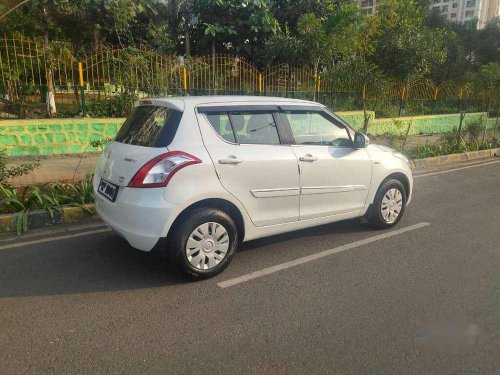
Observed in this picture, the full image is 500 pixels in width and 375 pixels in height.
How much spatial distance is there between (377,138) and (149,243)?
12.0 metres

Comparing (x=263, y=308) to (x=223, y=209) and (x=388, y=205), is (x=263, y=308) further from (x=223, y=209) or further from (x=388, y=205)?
(x=388, y=205)

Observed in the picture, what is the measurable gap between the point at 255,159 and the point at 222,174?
15.1 inches

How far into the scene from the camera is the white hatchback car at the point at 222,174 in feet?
11.3

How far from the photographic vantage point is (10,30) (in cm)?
1330

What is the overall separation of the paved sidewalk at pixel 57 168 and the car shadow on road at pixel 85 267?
274cm

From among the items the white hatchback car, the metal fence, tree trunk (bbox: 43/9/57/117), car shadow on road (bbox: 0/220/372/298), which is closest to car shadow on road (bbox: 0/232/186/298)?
car shadow on road (bbox: 0/220/372/298)

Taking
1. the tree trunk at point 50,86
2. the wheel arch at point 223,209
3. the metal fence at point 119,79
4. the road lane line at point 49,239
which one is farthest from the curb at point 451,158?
the tree trunk at point 50,86

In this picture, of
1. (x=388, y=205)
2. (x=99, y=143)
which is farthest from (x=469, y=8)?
(x=99, y=143)

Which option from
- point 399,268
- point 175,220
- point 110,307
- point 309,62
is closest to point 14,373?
point 110,307

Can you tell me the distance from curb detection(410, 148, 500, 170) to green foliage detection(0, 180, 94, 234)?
744 cm

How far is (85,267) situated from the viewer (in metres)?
3.90

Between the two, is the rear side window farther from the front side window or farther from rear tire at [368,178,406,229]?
rear tire at [368,178,406,229]

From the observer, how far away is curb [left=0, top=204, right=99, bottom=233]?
481 cm

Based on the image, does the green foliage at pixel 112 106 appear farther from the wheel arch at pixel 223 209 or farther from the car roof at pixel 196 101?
the wheel arch at pixel 223 209
